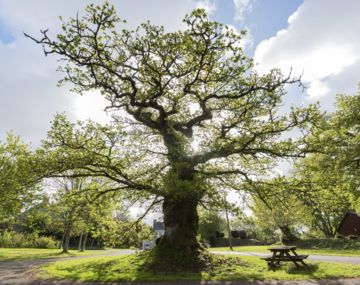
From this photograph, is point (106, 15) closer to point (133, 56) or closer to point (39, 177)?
point (133, 56)

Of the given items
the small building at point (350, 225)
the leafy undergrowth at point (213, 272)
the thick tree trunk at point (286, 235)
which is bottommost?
the leafy undergrowth at point (213, 272)

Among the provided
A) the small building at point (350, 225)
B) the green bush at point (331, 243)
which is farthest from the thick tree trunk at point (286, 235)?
the small building at point (350, 225)

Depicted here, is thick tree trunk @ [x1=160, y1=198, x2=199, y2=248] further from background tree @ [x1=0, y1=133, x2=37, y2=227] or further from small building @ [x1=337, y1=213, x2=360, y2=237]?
small building @ [x1=337, y1=213, x2=360, y2=237]

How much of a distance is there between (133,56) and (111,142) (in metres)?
4.92

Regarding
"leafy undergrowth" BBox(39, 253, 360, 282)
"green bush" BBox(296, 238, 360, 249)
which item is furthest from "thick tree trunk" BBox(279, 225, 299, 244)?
"leafy undergrowth" BBox(39, 253, 360, 282)

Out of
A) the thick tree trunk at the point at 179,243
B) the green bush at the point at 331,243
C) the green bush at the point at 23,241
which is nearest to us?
the thick tree trunk at the point at 179,243

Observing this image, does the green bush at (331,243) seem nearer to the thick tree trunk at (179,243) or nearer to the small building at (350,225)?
the thick tree trunk at (179,243)

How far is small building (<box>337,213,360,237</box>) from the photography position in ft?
172

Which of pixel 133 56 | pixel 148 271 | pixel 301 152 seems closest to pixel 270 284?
pixel 148 271

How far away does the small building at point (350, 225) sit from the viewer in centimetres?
5236

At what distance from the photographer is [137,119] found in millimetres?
19688

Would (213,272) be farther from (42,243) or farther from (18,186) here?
(42,243)

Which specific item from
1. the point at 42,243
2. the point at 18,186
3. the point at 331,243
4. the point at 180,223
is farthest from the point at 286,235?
the point at 18,186

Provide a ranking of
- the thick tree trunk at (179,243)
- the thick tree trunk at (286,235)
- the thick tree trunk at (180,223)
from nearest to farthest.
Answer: the thick tree trunk at (179,243), the thick tree trunk at (180,223), the thick tree trunk at (286,235)
